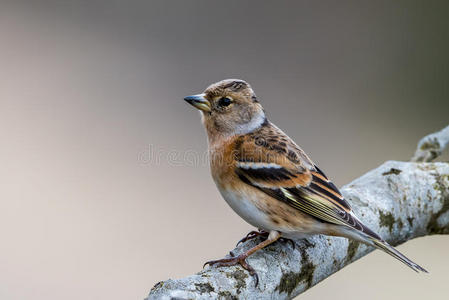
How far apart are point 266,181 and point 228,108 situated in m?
0.57

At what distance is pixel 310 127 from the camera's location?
555cm

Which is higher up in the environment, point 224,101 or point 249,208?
point 224,101

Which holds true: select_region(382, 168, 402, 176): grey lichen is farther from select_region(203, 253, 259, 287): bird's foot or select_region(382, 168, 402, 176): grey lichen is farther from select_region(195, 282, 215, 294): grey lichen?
select_region(195, 282, 215, 294): grey lichen

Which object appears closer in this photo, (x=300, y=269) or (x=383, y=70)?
(x=300, y=269)

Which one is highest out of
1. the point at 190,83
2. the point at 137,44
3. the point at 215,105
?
the point at 137,44

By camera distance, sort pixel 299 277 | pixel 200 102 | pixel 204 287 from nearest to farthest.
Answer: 1. pixel 204 287
2. pixel 299 277
3. pixel 200 102

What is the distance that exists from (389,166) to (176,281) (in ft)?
5.60

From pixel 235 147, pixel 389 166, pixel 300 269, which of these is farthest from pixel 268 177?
pixel 389 166

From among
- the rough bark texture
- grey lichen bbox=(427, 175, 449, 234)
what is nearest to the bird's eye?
the rough bark texture

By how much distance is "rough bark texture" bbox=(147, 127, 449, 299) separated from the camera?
1.91m

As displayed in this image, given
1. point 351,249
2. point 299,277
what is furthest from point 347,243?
point 299,277

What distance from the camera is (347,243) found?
2.58 m

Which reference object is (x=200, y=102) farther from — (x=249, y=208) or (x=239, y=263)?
(x=239, y=263)

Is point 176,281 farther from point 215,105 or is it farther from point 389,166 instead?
point 389,166
